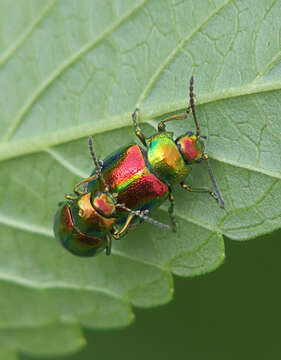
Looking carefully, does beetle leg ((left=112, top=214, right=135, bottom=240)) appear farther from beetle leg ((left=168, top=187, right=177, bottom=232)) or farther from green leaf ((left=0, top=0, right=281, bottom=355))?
beetle leg ((left=168, top=187, right=177, bottom=232))

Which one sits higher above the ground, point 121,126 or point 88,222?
point 121,126

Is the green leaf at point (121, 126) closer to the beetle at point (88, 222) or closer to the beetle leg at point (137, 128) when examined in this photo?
the beetle leg at point (137, 128)

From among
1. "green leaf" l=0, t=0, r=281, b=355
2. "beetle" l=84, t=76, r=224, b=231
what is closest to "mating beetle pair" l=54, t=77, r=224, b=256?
"beetle" l=84, t=76, r=224, b=231

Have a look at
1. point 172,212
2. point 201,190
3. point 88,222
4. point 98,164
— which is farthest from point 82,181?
point 201,190

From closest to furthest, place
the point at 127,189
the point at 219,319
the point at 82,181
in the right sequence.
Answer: the point at 127,189, the point at 82,181, the point at 219,319

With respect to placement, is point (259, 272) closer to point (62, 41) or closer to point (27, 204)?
point (27, 204)

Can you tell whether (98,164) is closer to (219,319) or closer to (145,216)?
(145,216)
